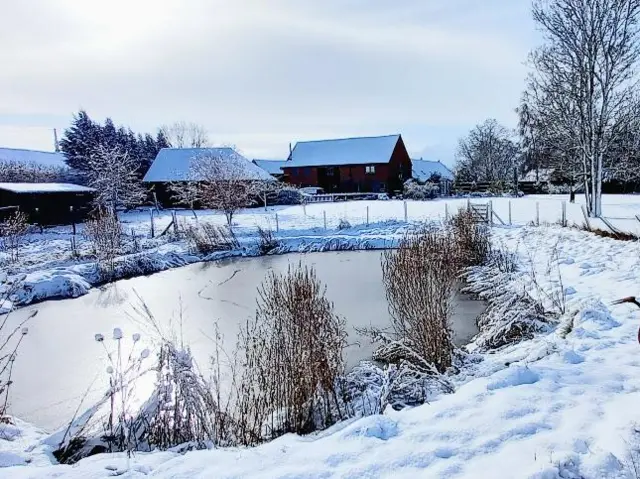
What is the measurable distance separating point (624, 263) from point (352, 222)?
12.3 meters

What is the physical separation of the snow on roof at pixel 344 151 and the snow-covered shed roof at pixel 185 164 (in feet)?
25.0

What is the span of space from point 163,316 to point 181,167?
76.3 feet

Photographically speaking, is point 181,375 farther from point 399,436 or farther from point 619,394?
point 619,394

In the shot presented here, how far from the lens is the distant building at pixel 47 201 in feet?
69.7

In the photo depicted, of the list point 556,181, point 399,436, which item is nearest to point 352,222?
point 399,436

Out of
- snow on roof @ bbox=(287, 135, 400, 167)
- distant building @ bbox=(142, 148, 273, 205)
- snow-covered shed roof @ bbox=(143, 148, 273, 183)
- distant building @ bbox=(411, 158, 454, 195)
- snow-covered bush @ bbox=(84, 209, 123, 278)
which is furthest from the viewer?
distant building @ bbox=(411, 158, 454, 195)

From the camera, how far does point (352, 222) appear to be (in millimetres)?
19891

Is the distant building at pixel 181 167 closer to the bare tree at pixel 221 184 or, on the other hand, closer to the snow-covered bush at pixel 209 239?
the bare tree at pixel 221 184

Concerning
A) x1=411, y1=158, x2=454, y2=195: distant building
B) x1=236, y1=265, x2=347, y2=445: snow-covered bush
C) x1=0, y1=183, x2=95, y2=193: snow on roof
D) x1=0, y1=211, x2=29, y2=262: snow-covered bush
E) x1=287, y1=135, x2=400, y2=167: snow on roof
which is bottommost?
x1=236, y1=265, x2=347, y2=445: snow-covered bush

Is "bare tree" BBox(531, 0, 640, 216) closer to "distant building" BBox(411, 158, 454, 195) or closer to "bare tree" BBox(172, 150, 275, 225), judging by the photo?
"bare tree" BBox(172, 150, 275, 225)

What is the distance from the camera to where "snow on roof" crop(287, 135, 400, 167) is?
36000 mm

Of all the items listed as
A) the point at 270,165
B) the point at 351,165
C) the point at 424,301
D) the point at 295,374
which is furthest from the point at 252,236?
the point at 270,165

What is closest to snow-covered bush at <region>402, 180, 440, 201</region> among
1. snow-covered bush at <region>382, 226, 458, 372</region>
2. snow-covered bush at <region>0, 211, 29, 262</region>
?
snow-covered bush at <region>0, 211, 29, 262</region>

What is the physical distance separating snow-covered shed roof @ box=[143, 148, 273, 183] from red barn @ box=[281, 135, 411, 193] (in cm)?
Answer: 729
